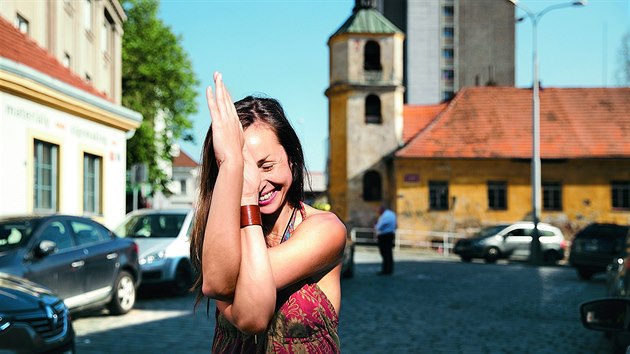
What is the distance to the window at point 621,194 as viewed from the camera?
147 ft

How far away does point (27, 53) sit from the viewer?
18.1m

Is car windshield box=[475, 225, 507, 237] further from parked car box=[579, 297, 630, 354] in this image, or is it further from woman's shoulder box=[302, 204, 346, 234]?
woman's shoulder box=[302, 204, 346, 234]

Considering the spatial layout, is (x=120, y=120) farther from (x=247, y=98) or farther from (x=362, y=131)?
(x=362, y=131)

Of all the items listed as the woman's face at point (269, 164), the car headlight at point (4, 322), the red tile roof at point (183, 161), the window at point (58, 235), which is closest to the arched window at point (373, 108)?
the window at point (58, 235)

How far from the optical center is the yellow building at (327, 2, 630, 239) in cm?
4497

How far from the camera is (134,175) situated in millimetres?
21984

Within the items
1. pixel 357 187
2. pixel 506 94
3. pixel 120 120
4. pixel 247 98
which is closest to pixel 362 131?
pixel 357 187

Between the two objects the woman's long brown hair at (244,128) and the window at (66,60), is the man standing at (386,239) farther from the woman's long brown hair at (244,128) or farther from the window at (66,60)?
the woman's long brown hair at (244,128)

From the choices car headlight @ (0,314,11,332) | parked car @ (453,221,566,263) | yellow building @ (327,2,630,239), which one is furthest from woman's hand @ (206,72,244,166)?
yellow building @ (327,2,630,239)

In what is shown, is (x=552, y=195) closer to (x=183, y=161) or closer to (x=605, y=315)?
(x=605, y=315)

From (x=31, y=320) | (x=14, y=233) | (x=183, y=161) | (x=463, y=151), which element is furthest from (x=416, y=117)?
(x=183, y=161)

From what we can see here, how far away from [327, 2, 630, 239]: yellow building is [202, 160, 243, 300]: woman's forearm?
4238 cm

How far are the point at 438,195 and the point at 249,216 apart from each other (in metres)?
43.6

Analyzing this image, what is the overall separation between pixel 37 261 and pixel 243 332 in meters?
8.55
